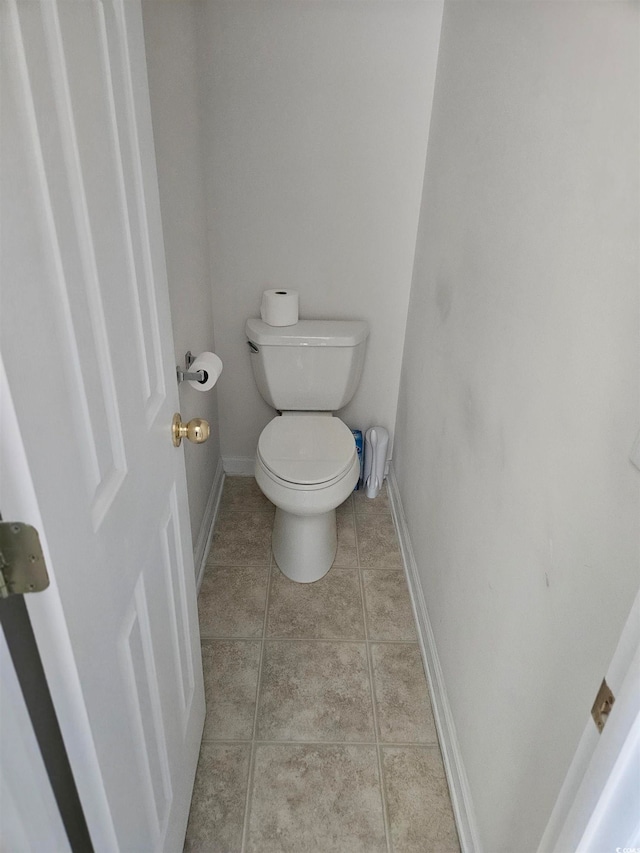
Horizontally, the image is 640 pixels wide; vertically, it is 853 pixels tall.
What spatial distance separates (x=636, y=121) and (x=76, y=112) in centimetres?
69

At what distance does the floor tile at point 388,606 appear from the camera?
181 centimetres

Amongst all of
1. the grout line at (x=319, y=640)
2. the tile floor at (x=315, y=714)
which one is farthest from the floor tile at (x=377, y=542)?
the grout line at (x=319, y=640)

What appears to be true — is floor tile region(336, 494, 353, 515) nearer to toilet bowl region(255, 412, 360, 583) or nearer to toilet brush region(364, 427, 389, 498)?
toilet brush region(364, 427, 389, 498)

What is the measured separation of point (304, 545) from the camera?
196 centimetres

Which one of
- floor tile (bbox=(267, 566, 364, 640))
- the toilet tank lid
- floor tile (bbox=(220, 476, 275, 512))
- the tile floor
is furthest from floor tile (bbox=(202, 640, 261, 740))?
the toilet tank lid

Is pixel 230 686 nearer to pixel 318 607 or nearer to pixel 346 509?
pixel 318 607

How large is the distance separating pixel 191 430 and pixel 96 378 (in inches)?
14.2

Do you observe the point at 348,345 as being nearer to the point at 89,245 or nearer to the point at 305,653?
the point at 305,653

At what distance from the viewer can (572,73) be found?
893mm

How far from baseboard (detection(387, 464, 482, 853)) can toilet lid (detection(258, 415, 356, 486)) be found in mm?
451

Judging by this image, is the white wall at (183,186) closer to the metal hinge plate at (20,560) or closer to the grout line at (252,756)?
the grout line at (252,756)

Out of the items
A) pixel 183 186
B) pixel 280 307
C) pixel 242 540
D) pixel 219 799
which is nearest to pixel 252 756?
pixel 219 799

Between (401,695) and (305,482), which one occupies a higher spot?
(305,482)

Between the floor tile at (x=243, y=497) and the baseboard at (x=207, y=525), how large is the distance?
0.12 ft
